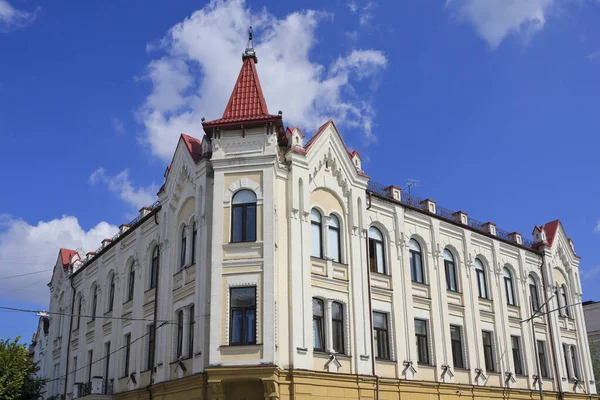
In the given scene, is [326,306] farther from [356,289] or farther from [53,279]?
[53,279]

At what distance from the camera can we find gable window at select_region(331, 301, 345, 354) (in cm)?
2606

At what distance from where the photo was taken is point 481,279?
1374 inches

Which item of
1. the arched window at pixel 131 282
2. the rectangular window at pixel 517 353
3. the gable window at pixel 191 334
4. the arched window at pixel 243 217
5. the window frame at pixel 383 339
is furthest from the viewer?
the rectangular window at pixel 517 353

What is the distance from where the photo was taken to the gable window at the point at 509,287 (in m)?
36.1

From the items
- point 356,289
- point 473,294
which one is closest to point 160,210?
point 356,289

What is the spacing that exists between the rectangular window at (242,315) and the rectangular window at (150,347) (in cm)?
664

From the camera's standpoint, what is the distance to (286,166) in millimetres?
26844

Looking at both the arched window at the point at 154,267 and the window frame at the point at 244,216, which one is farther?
the arched window at the point at 154,267

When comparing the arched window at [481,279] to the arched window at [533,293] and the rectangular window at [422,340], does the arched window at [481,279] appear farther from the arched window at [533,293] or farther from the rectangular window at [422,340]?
the rectangular window at [422,340]

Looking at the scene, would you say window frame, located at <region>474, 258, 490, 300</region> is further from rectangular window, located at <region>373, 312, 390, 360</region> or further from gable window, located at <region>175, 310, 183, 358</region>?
gable window, located at <region>175, 310, 183, 358</region>

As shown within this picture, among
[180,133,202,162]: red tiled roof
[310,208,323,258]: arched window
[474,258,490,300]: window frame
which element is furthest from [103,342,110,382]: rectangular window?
[474,258,490,300]: window frame

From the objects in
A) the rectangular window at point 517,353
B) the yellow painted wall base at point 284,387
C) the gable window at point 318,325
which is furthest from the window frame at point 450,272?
the gable window at point 318,325

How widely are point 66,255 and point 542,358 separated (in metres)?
31.7

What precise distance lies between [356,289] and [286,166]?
5.98 metres
